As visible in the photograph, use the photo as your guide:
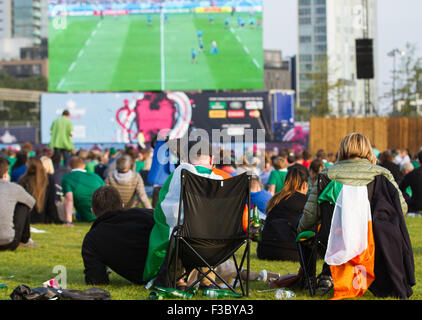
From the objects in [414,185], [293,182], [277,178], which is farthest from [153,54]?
[293,182]

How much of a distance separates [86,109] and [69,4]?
14.9ft

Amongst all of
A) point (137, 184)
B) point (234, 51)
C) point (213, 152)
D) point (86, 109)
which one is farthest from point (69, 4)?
point (213, 152)

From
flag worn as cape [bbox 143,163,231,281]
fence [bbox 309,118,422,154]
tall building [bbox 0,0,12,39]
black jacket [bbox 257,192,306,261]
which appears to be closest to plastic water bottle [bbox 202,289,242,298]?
flag worn as cape [bbox 143,163,231,281]

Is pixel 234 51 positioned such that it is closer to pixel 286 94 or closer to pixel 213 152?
pixel 286 94

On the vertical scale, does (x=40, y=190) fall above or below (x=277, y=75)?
below

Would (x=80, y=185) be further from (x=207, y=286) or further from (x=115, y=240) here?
(x=207, y=286)

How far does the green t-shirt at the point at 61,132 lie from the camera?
16.2 m

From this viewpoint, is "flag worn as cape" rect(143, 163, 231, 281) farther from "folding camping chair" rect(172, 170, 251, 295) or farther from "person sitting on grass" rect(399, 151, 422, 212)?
"person sitting on grass" rect(399, 151, 422, 212)

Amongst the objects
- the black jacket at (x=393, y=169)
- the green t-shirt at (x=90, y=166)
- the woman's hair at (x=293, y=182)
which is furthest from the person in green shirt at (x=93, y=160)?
the woman's hair at (x=293, y=182)

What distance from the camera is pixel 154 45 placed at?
29.2 metres

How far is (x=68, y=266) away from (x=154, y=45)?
73.5 feet

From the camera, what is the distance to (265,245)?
8.04 m

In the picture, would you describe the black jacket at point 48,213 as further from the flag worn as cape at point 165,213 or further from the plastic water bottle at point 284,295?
the plastic water bottle at point 284,295

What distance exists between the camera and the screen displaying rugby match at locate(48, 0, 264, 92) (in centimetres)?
2825
